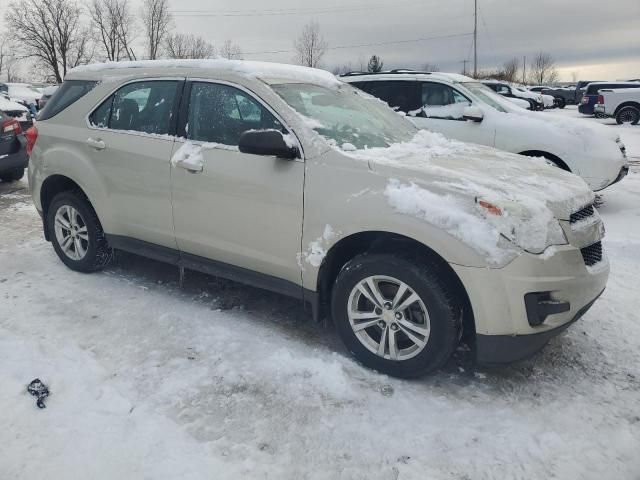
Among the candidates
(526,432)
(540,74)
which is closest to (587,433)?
(526,432)

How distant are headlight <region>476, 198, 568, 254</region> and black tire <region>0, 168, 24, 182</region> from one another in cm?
865

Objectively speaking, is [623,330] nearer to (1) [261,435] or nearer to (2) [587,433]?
(2) [587,433]

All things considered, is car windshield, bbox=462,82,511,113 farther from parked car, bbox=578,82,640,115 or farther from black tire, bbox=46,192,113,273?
parked car, bbox=578,82,640,115

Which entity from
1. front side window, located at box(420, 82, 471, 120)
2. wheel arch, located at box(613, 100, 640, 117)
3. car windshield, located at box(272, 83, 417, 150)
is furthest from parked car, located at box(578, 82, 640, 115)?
car windshield, located at box(272, 83, 417, 150)

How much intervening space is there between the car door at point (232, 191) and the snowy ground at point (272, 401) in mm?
555

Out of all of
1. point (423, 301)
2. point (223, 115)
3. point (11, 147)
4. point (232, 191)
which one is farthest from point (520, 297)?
point (11, 147)

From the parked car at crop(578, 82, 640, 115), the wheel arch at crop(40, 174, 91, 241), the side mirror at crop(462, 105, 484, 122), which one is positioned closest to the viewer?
the wheel arch at crop(40, 174, 91, 241)

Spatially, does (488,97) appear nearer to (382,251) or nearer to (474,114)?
(474,114)

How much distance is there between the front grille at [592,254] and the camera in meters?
2.96

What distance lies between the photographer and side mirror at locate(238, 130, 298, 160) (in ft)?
10.4

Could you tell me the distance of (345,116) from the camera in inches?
148

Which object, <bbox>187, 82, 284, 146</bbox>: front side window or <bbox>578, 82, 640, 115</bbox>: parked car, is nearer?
<bbox>187, 82, 284, 146</bbox>: front side window

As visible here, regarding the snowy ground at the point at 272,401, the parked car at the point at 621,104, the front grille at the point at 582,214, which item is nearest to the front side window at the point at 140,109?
the snowy ground at the point at 272,401

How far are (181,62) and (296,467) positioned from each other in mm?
3102
